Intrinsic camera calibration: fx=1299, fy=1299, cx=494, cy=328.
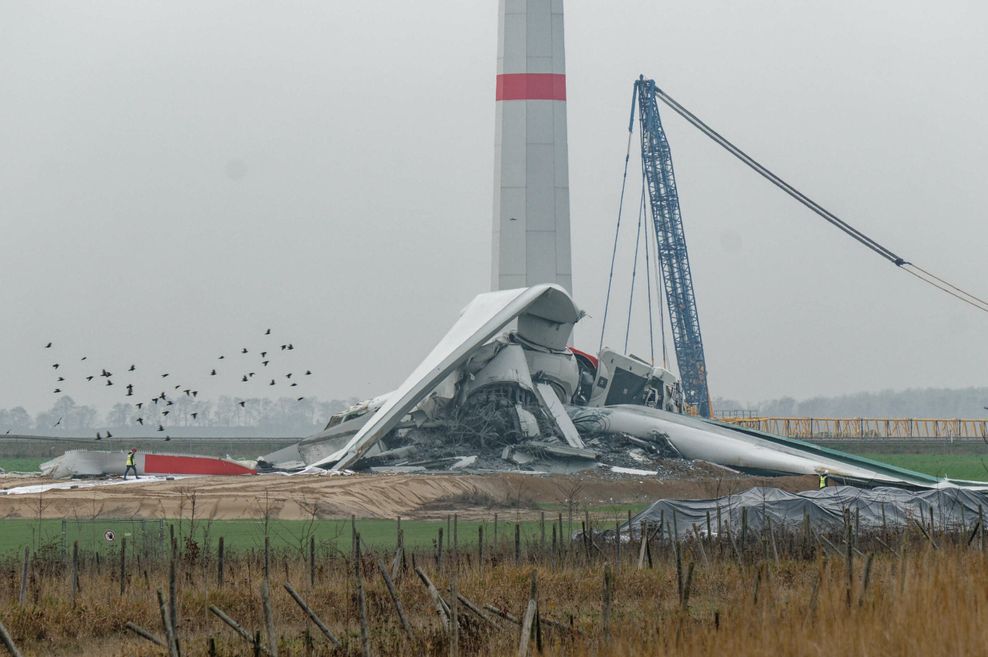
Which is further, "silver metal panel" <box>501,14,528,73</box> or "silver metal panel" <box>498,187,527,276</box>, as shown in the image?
"silver metal panel" <box>498,187,527,276</box>

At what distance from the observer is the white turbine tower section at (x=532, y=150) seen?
5441cm

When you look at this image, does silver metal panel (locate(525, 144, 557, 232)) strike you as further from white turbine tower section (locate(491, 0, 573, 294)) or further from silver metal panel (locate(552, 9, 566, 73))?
silver metal panel (locate(552, 9, 566, 73))

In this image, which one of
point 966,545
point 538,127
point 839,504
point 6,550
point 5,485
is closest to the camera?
point 966,545

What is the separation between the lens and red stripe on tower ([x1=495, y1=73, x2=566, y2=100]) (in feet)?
179

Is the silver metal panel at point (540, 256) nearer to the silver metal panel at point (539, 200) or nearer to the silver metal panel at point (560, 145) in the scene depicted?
the silver metal panel at point (539, 200)

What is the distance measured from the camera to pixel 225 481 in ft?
137

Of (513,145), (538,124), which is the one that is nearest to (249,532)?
(513,145)

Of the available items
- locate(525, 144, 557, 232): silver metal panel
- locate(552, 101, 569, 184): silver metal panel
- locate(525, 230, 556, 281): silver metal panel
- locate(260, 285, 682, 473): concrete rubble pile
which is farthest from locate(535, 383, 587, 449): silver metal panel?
locate(552, 101, 569, 184): silver metal panel

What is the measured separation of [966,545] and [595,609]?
7.07m

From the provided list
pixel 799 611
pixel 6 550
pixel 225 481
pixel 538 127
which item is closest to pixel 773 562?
pixel 799 611

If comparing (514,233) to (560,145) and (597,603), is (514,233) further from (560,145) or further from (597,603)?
(597,603)

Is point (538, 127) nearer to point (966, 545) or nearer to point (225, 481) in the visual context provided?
point (225, 481)

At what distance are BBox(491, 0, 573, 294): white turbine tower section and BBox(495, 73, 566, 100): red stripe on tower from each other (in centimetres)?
4

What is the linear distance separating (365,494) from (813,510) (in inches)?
561
